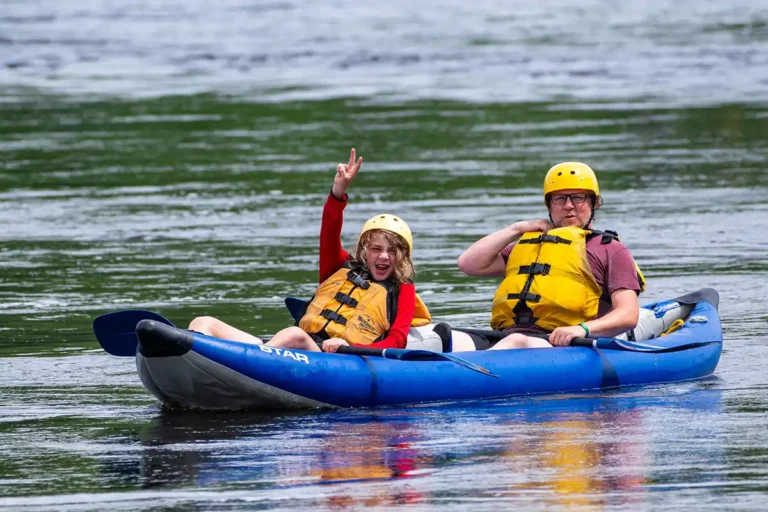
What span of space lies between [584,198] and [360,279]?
1.51m

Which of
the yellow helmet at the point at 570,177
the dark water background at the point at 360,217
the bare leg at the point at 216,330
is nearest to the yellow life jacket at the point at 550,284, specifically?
the yellow helmet at the point at 570,177

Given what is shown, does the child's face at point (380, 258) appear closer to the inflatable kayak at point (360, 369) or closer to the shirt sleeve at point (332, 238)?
the shirt sleeve at point (332, 238)

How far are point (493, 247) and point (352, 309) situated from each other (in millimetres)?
1092

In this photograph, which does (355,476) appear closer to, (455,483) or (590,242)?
(455,483)

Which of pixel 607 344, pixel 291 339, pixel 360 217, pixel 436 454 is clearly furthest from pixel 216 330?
pixel 360 217

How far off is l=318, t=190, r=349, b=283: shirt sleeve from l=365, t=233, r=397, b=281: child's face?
0.20 metres

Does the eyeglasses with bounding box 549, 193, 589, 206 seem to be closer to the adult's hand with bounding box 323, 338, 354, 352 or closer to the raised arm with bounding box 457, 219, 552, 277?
the raised arm with bounding box 457, 219, 552, 277

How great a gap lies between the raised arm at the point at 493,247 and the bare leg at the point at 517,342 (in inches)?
24.7

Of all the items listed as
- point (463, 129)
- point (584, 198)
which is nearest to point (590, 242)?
point (584, 198)

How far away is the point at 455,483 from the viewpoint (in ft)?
23.2

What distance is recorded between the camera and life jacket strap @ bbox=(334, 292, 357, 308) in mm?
9188

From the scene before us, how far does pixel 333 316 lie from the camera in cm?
922

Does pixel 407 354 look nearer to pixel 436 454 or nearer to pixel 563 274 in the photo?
pixel 563 274

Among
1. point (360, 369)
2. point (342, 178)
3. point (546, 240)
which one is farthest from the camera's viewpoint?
point (546, 240)
